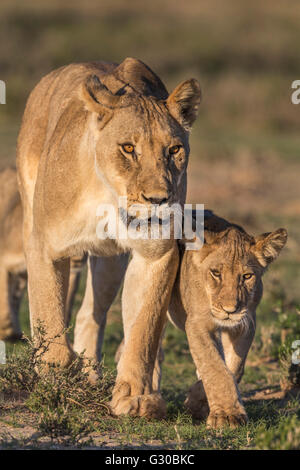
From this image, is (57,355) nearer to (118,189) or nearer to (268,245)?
(118,189)

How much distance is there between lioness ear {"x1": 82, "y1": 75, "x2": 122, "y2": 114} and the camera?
5082 millimetres

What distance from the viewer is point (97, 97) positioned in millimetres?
5141

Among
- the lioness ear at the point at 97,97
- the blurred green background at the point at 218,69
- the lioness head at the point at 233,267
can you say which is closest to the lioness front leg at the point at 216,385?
the lioness head at the point at 233,267

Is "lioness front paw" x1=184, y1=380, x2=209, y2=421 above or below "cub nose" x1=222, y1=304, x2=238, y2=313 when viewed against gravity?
below

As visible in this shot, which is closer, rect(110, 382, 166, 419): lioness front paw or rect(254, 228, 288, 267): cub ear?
rect(110, 382, 166, 419): lioness front paw

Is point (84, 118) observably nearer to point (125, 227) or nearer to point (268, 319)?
point (125, 227)

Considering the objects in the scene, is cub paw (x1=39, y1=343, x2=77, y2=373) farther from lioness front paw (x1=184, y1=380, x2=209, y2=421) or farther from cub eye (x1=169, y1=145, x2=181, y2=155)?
cub eye (x1=169, y1=145, x2=181, y2=155)

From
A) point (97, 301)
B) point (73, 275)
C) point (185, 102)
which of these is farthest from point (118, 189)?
point (73, 275)

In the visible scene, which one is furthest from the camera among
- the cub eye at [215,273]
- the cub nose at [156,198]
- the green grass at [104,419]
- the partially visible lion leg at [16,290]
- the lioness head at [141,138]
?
the partially visible lion leg at [16,290]

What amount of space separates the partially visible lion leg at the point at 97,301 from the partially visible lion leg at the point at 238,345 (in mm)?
1447

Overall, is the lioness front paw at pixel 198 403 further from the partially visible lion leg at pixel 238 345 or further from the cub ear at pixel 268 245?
the cub ear at pixel 268 245

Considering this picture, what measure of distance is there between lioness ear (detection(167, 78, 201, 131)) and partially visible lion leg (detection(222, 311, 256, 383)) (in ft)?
3.72

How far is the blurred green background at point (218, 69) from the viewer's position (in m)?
14.9

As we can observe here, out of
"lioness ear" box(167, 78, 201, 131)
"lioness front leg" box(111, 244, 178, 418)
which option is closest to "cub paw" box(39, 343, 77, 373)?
"lioness front leg" box(111, 244, 178, 418)
